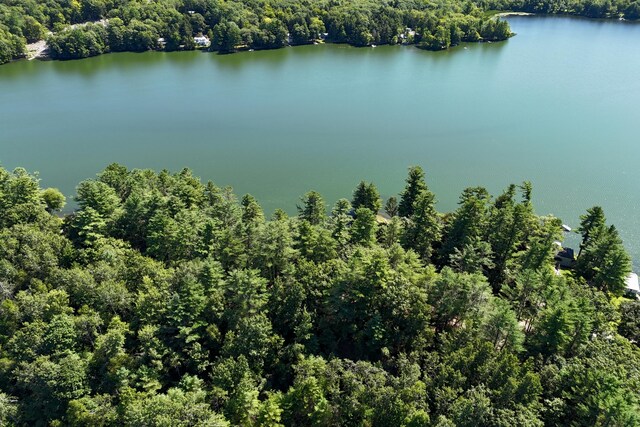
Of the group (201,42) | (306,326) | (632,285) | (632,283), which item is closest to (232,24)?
(201,42)

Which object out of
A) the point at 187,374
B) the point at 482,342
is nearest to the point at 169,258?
the point at 187,374

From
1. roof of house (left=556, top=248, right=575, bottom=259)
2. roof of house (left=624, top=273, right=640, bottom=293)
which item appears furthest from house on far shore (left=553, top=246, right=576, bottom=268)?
roof of house (left=624, top=273, right=640, bottom=293)

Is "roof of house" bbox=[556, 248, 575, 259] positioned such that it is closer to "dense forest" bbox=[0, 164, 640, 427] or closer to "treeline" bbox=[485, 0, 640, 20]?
"dense forest" bbox=[0, 164, 640, 427]

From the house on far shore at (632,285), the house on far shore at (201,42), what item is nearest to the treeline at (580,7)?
the house on far shore at (201,42)

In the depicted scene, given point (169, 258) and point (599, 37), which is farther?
point (599, 37)

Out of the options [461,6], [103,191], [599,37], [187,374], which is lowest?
[187,374]

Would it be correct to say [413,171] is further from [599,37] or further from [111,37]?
[599,37]
